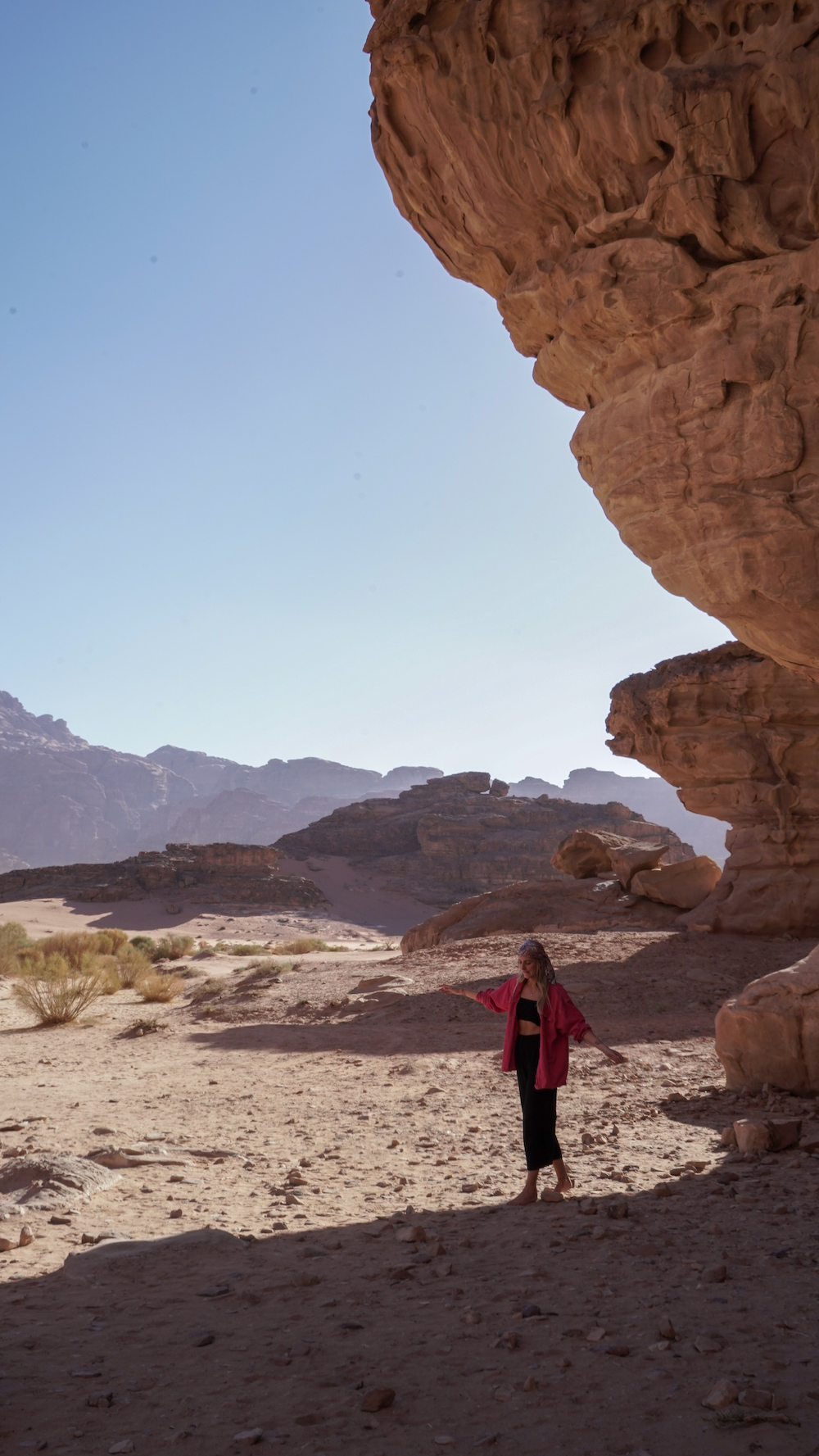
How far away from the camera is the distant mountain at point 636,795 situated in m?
134

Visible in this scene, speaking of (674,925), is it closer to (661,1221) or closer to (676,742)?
(676,742)

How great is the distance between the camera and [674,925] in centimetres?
1655

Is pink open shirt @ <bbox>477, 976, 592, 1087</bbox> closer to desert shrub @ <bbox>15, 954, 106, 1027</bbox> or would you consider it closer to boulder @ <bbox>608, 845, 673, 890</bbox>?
desert shrub @ <bbox>15, 954, 106, 1027</bbox>

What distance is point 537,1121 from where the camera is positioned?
189 inches

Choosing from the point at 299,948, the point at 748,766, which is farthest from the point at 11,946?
the point at 748,766

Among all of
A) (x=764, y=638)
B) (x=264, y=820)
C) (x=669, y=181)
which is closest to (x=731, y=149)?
(x=669, y=181)

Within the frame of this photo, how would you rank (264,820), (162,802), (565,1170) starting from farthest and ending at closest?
1. (162,802)
2. (264,820)
3. (565,1170)

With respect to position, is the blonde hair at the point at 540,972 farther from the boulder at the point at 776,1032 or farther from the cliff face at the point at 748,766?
the cliff face at the point at 748,766

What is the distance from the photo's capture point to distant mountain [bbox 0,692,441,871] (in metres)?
139

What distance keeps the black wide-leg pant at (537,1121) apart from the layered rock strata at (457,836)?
3781cm

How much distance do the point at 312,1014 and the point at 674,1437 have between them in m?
10.9

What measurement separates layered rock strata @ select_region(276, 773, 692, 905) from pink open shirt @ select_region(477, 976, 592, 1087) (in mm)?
37703

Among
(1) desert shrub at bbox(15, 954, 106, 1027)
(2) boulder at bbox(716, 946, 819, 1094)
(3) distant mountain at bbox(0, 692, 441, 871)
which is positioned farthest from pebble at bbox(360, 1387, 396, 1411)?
(3) distant mountain at bbox(0, 692, 441, 871)

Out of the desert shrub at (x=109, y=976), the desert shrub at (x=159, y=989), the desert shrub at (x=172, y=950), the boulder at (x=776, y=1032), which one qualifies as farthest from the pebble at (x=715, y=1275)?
the desert shrub at (x=172, y=950)
